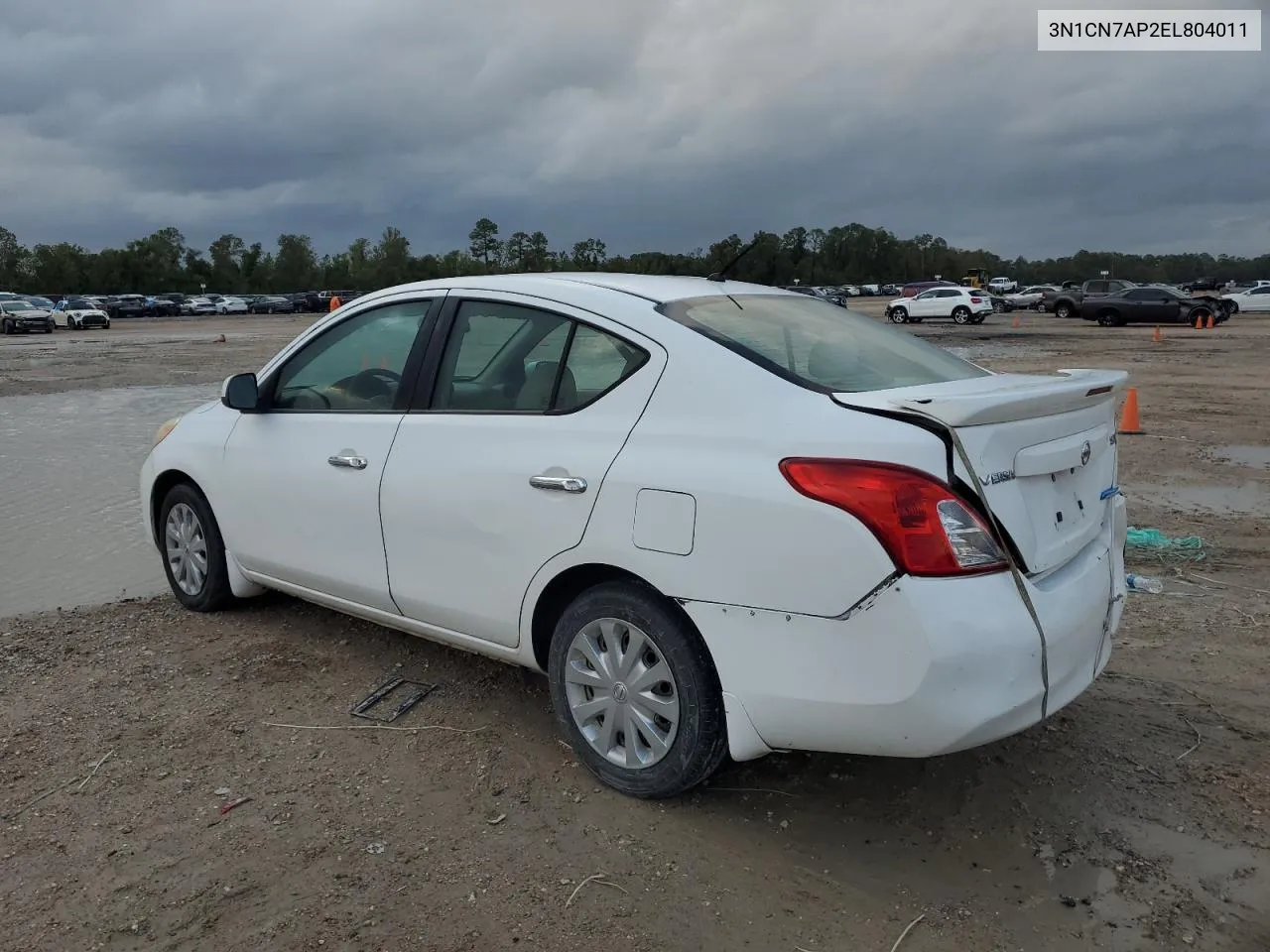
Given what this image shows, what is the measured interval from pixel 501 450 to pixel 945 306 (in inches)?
1661

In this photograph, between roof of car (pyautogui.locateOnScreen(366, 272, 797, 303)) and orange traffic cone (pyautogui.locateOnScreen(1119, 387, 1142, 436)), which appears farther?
orange traffic cone (pyautogui.locateOnScreen(1119, 387, 1142, 436))

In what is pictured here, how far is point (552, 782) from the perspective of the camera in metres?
3.52

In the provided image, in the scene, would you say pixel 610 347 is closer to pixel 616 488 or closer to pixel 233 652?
pixel 616 488

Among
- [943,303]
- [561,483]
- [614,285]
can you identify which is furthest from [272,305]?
[561,483]

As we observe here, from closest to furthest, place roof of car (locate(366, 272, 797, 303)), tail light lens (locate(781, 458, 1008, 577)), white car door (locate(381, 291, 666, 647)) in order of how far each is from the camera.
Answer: tail light lens (locate(781, 458, 1008, 577)) < white car door (locate(381, 291, 666, 647)) < roof of car (locate(366, 272, 797, 303))

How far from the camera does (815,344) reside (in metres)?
3.58

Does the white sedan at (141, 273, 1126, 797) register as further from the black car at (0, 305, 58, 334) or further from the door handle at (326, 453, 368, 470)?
the black car at (0, 305, 58, 334)

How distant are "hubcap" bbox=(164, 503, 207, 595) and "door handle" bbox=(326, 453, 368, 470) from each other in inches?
51.1

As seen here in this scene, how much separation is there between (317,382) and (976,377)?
2.78 metres

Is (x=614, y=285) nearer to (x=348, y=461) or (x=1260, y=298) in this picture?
(x=348, y=461)

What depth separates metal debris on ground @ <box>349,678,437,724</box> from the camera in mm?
4078

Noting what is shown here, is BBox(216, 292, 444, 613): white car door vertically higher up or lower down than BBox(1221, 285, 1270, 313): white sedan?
lower down

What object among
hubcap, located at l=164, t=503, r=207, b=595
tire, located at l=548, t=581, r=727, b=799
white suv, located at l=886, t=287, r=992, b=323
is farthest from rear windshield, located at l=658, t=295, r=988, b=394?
white suv, located at l=886, t=287, r=992, b=323

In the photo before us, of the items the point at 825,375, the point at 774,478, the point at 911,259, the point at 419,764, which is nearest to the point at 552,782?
the point at 419,764
